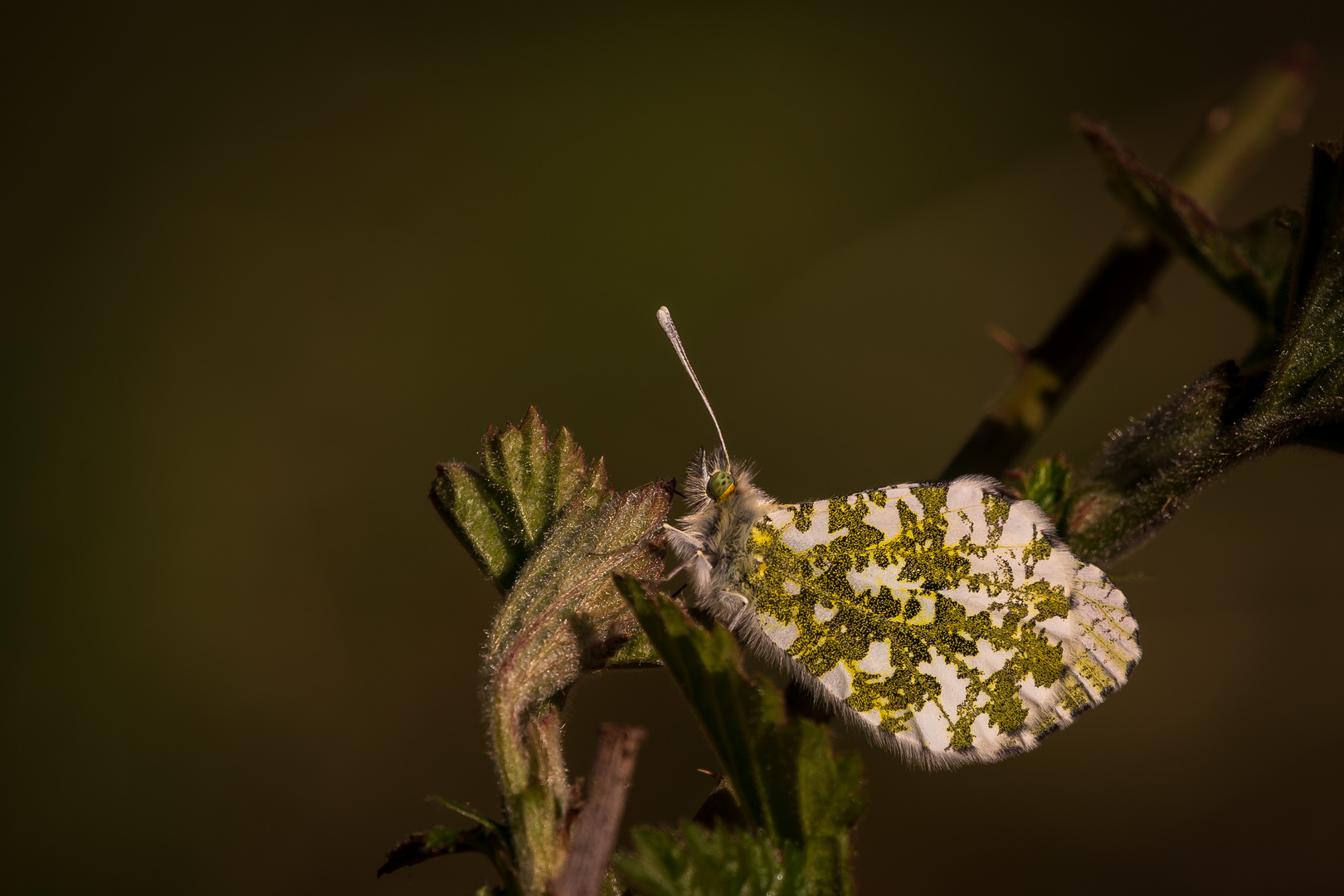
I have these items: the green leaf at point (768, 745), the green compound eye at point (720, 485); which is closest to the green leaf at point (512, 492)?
the green leaf at point (768, 745)

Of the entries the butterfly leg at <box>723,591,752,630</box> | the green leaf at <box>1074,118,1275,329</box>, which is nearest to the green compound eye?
the butterfly leg at <box>723,591,752,630</box>

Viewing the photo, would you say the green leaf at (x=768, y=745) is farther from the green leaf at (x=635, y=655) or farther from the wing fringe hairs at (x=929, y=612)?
the wing fringe hairs at (x=929, y=612)

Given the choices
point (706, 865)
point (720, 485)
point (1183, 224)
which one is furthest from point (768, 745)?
point (1183, 224)

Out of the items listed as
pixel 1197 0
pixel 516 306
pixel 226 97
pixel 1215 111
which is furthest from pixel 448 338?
pixel 1197 0

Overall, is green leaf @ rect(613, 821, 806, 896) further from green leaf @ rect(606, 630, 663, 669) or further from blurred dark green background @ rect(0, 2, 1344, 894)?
blurred dark green background @ rect(0, 2, 1344, 894)

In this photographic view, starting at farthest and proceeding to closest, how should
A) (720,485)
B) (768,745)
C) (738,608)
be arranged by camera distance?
(720,485) < (738,608) < (768,745)

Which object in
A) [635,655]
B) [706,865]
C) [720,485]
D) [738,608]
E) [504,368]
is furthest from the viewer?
[504,368]

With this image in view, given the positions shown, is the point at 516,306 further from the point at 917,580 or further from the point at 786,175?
the point at 917,580

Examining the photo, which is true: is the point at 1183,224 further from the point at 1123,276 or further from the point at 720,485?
the point at 720,485
